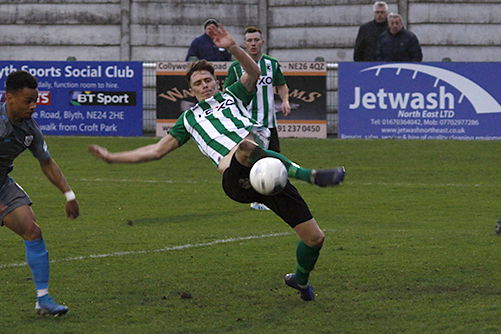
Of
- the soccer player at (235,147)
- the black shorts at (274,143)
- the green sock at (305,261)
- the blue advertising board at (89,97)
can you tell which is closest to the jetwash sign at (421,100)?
the blue advertising board at (89,97)

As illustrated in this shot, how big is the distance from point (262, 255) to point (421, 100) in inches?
423

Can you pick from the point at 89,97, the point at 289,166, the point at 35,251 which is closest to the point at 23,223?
the point at 35,251

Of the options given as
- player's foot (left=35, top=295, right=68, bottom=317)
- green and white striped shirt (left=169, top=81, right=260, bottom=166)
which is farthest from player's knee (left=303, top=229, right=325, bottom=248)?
player's foot (left=35, top=295, right=68, bottom=317)

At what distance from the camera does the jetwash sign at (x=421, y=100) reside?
20.6 meters

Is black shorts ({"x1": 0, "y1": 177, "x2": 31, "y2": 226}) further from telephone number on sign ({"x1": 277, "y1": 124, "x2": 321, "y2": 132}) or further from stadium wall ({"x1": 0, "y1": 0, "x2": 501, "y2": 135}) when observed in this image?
stadium wall ({"x1": 0, "y1": 0, "x2": 501, "y2": 135})

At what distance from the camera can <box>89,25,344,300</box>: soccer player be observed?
817cm

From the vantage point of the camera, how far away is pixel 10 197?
809 centimetres

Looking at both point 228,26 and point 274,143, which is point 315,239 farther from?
point 228,26

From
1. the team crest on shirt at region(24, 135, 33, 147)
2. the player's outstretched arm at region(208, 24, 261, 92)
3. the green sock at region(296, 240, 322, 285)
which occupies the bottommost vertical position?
the green sock at region(296, 240, 322, 285)

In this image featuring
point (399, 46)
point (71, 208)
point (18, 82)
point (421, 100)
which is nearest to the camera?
point (18, 82)

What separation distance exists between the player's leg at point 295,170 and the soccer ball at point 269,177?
0.17 m

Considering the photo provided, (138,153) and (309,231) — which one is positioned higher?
Answer: (138,153)

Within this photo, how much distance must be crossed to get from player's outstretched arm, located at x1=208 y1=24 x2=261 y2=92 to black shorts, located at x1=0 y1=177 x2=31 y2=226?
183 cm

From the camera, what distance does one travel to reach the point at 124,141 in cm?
2150
